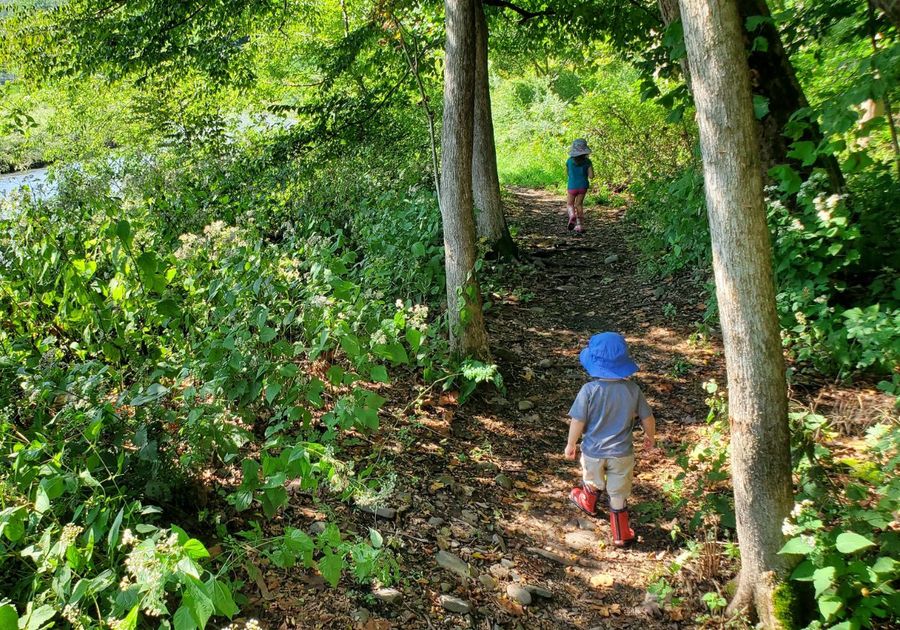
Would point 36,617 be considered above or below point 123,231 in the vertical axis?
below

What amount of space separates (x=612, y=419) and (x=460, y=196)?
2314mm

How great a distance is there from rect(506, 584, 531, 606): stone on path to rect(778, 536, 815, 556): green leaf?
137 centimetres

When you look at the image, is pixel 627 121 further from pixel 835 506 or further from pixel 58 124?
pixel 58 124

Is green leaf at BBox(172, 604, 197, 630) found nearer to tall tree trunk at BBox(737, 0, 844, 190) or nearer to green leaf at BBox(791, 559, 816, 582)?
green leaf at BBox(791, 559, 816, 582)

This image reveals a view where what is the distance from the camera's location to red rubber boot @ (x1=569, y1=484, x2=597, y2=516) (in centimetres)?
421

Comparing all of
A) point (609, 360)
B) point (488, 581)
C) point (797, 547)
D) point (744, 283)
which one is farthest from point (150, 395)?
point (797, 547)

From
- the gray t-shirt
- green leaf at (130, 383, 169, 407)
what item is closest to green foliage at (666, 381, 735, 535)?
the gray t-shirt

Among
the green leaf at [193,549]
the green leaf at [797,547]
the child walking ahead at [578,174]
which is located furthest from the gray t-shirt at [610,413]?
the child walking ahead at [578,174]

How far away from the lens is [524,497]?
436 centimetres

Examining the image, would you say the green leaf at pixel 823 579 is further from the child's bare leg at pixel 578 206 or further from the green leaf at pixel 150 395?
the child's bare leg at pixel 578 206

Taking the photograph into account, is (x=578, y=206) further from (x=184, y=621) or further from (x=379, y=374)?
(x=184, y=621)

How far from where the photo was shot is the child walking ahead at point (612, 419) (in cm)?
398

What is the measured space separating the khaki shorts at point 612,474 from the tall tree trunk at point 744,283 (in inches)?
44.1

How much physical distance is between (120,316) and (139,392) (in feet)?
2.12
